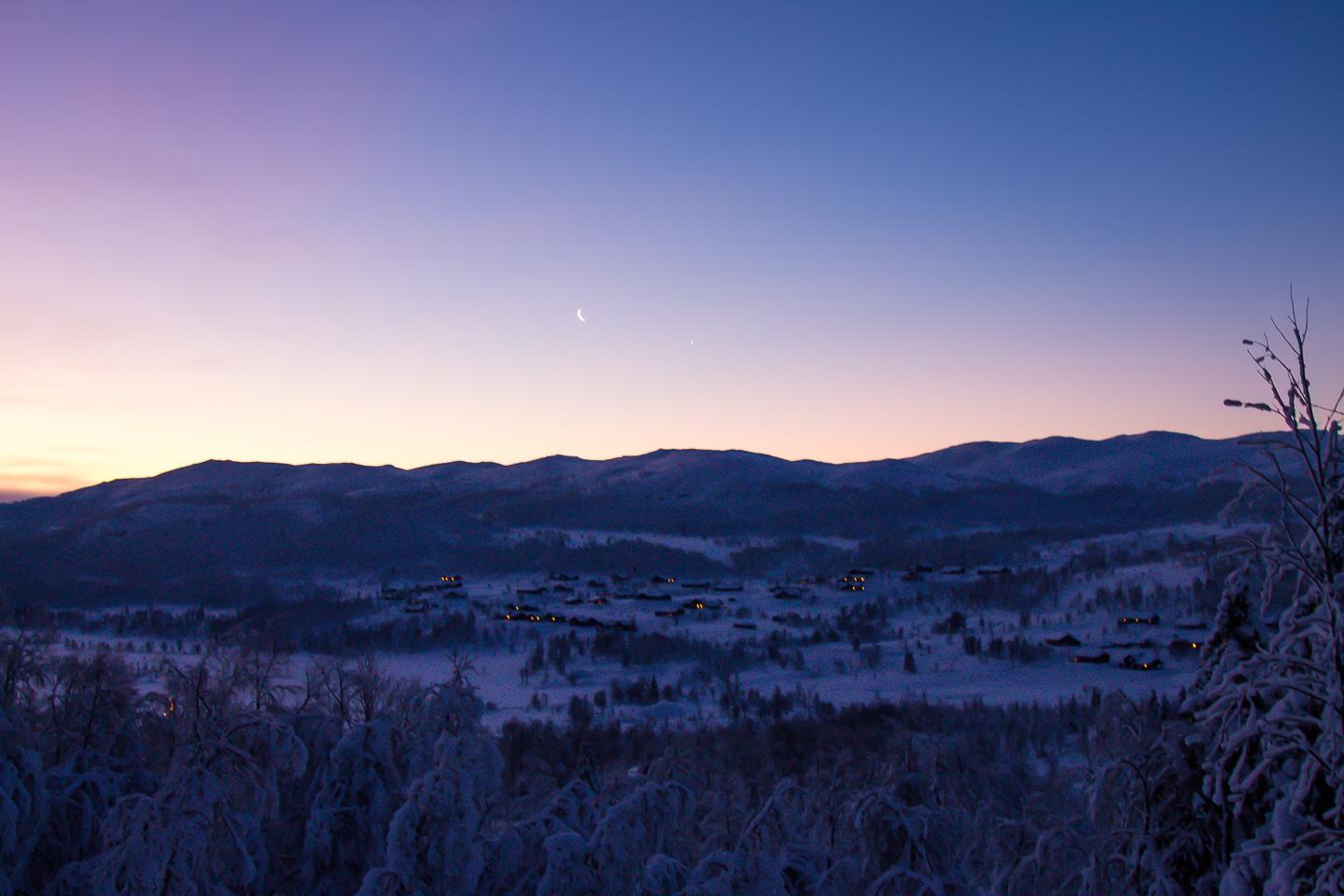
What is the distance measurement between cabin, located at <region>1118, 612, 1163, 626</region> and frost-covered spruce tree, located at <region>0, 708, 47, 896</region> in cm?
10396

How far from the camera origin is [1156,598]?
110 meters

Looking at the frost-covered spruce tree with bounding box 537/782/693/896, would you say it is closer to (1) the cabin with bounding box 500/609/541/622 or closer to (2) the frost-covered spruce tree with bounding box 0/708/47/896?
(2) the frost-covered spruce tree with bounding box 0/708/47/896

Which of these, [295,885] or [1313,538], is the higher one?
[1313,538]

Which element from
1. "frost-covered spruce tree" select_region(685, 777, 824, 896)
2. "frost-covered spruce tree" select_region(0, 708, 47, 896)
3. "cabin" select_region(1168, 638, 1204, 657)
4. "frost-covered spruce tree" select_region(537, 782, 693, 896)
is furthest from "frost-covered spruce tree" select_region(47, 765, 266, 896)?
"cabin" select_region(1168, 638, 1204, 657)

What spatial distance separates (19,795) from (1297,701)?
1211cm

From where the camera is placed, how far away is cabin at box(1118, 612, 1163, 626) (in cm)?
9912

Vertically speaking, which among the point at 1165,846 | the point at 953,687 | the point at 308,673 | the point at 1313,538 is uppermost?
the point at 1313,538

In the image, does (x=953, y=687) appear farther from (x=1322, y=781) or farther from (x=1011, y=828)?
(x=1322, y=781)

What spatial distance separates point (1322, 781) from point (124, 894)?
10783mm

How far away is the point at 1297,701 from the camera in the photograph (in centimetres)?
713

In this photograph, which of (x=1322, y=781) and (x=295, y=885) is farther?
(x=295, y=885)

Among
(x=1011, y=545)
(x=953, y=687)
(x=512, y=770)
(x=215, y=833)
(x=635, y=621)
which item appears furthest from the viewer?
(x=1011, y=545)

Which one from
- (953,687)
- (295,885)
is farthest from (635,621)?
(295,885)

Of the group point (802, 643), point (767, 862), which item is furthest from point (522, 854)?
point (802, 643)
